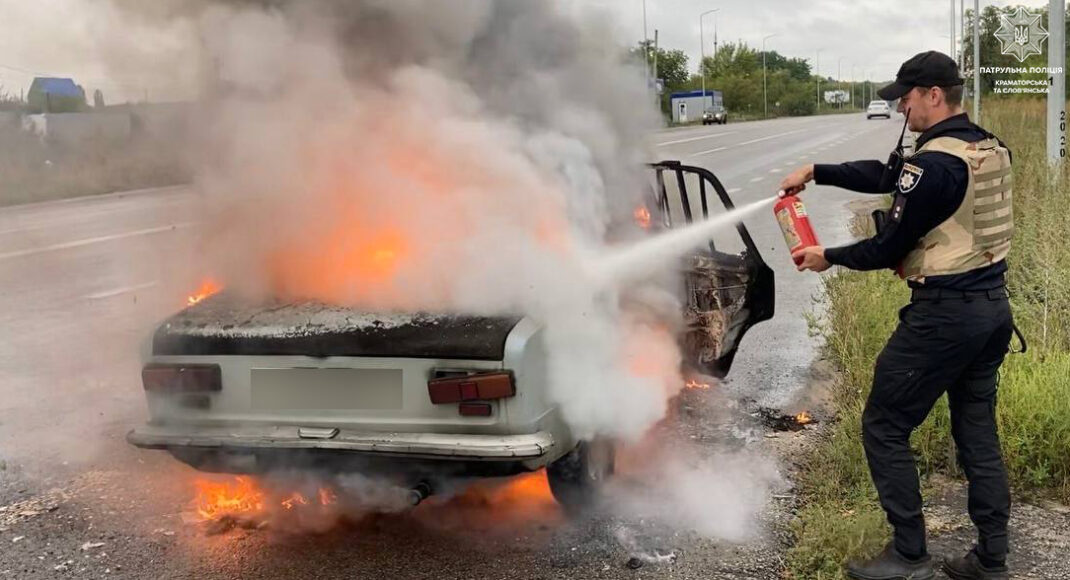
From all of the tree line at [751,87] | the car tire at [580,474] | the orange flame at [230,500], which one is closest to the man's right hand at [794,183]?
the car tire at [580,474]

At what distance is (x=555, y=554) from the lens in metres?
3.51

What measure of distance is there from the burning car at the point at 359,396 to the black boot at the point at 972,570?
4.50 ft

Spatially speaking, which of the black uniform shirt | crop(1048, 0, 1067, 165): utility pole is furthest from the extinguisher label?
crop(1048, 0, 1067, 165): utility pole

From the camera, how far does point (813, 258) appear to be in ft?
10.8

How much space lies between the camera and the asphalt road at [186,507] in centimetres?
347

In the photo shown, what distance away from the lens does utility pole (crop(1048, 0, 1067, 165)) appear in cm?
888

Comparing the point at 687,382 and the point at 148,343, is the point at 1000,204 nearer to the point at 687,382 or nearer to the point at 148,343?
the point at 687,382

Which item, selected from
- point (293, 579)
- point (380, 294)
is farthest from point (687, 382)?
point (293, 579)

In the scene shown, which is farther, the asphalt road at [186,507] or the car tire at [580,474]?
the car tire at [580,474]

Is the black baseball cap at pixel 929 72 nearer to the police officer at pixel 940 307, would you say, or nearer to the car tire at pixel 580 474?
the police officer at pixel 940 307

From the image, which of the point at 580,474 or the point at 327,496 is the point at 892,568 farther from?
the point at 327,496

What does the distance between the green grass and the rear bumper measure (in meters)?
1.10

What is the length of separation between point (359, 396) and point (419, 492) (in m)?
0.41

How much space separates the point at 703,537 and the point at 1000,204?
5.42 feet
